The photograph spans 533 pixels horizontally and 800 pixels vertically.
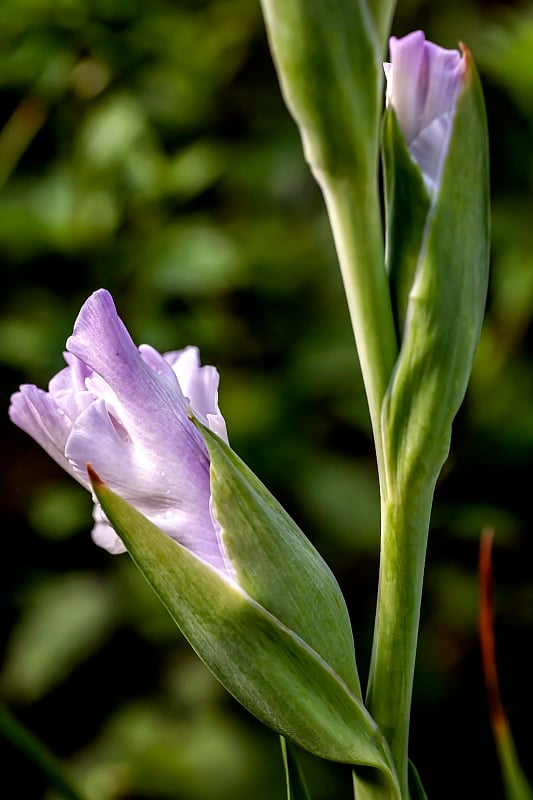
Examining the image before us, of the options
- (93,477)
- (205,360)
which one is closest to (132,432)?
(93,477)

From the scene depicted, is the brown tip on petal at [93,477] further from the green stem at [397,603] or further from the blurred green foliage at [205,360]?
the blurred green foliage at [205,360]

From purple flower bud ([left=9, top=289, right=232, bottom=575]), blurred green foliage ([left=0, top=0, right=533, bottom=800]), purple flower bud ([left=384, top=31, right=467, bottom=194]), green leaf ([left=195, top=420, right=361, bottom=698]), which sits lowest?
blurred green foliage ([left=0, top=0, right=533, bottom=800])

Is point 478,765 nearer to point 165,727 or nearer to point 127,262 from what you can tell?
point 165,727

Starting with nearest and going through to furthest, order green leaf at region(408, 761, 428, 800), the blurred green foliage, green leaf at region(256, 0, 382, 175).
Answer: green leaf at region(256, 0, 382, 175) → green leaf at region(408, 761, 428, 800) → the blurred green foliage

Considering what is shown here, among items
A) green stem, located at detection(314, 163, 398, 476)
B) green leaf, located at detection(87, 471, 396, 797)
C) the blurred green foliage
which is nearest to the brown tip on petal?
green leaf, located at detection(87, 471, 396, 797)

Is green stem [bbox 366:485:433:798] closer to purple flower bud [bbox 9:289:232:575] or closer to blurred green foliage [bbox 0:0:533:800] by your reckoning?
purple flower bud [bbox 9:289:232:575]

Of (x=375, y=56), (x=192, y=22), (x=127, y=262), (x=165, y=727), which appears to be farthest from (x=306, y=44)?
(x=192, y=22)

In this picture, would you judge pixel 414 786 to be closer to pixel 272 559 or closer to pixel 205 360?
pixel 272 559
